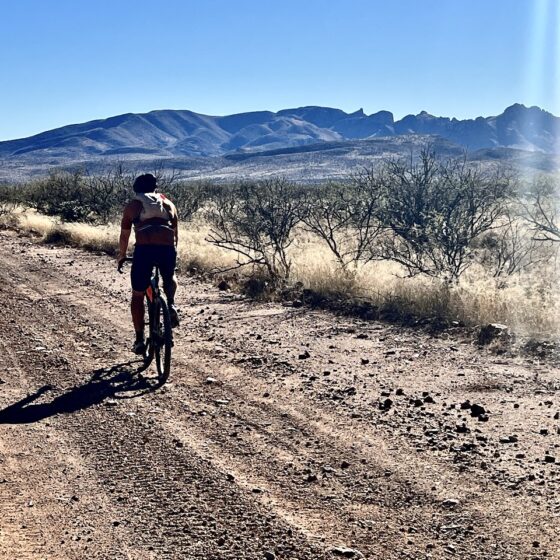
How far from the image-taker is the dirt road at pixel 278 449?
387cm

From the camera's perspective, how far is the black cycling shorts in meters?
A: 7.00

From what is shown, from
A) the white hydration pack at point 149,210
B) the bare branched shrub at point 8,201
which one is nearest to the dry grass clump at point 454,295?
the white hydration pack at point 149,210

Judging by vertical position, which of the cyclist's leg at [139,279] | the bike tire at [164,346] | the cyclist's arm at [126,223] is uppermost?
the cyclist's arm at [126,223]

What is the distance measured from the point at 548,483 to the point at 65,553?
9.33 feet

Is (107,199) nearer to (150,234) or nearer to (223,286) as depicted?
(223,286)

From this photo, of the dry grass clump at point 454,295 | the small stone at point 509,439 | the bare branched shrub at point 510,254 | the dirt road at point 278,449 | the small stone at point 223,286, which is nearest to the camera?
the dirt road at point 278,449

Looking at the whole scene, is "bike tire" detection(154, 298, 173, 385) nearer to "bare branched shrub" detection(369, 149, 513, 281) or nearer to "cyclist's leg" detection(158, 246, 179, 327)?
"cyclist's leg" detection(158, 246, 179, 327)

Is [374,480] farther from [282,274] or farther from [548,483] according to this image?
[282,274]

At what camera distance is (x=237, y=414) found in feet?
19.4

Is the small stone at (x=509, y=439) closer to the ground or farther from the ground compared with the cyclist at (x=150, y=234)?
closer to the ground

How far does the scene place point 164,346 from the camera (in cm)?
694

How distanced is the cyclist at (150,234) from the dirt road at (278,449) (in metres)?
0.92

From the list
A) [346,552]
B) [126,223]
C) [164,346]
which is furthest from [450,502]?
[126,223]

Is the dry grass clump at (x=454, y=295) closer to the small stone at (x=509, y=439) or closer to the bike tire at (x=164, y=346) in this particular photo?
the small stone at (x=509, y=439)
